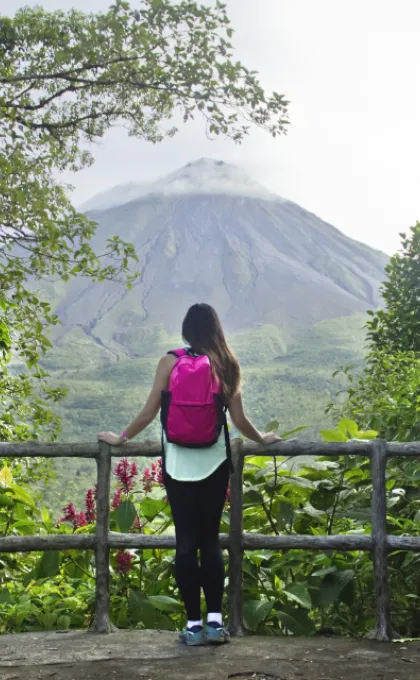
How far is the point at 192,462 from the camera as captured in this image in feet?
13.2

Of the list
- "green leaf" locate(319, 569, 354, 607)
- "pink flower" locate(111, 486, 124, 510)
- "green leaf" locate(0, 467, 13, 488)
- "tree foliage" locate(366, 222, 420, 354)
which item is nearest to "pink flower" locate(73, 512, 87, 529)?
"pink flower" locate(111, 486, 124, 510)

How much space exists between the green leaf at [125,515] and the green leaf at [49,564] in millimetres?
386

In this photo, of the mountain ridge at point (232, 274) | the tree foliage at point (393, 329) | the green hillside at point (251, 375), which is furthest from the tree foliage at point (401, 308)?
the mountain ridge at point (232, 274)

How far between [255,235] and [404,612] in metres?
167

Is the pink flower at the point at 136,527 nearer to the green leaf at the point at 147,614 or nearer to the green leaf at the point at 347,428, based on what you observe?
the green leaf at the point at 147,614

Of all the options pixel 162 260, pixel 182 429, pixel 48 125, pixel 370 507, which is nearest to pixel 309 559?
pixel 370 507

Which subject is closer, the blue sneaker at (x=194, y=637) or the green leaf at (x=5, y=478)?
the blue sneaker at (x=194, y=637)

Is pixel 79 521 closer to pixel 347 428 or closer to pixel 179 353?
pixel 179 353

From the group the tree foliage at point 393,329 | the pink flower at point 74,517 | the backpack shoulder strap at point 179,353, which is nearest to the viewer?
the backpack shoulder strap at point 179,353

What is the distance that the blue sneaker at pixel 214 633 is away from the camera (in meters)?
4.06

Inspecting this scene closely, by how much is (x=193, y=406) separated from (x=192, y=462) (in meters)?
0.27

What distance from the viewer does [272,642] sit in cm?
416

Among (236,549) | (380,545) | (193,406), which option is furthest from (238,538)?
(193,406)

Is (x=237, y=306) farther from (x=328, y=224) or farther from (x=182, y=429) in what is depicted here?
(x=182, y=429)
